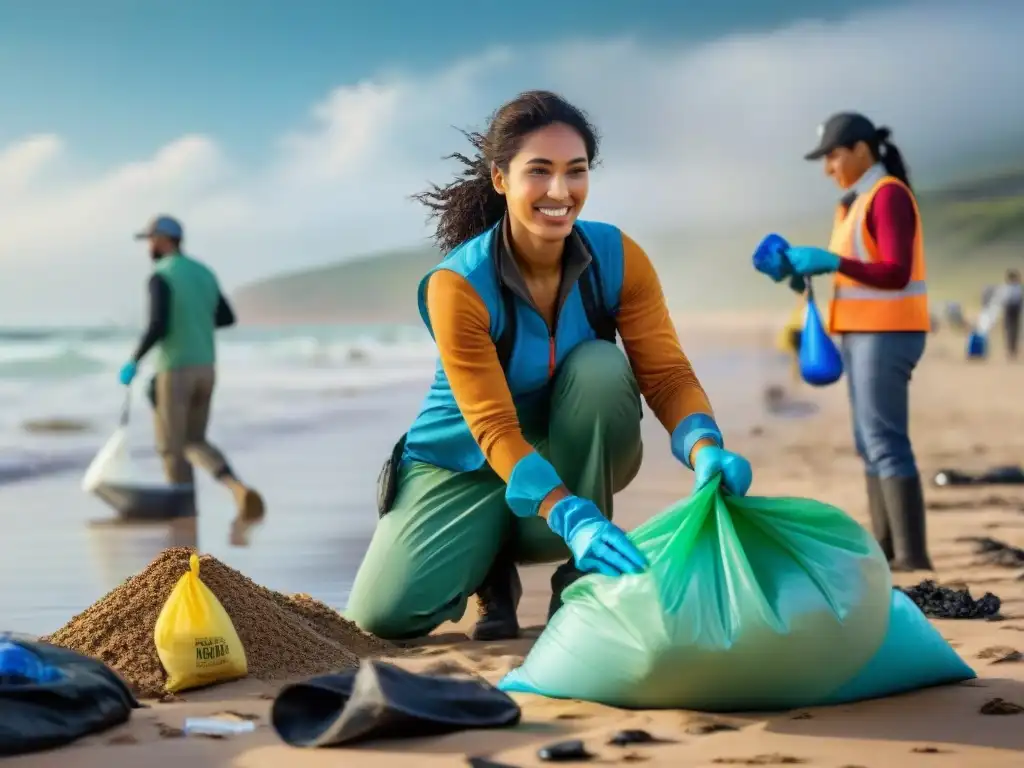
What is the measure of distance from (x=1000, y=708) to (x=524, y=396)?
141 centimetres

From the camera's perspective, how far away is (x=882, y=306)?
4.72 meters

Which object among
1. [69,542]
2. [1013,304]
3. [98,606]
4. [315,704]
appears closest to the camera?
[315,704]

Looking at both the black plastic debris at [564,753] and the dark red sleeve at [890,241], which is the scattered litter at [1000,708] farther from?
the dark red sleeve at [890,241]

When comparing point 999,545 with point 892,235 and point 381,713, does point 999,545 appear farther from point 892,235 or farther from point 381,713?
point 381,713

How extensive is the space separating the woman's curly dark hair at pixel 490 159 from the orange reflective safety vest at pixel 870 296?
1.53 metres

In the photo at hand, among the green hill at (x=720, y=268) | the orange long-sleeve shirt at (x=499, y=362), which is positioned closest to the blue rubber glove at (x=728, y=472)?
the orange long-sleeve shirt at (x=499, y=362)

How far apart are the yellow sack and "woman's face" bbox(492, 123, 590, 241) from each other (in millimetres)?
1097

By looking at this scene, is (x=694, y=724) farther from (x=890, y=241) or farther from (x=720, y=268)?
(x=720, y=268)

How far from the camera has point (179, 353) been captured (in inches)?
289

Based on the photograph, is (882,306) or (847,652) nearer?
(847,652)

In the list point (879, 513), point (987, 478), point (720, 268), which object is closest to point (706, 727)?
point (879, 513)

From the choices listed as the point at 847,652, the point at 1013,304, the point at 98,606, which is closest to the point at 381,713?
the point at 847,652

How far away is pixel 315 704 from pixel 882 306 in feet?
8.83

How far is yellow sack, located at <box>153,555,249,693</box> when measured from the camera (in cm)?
312
